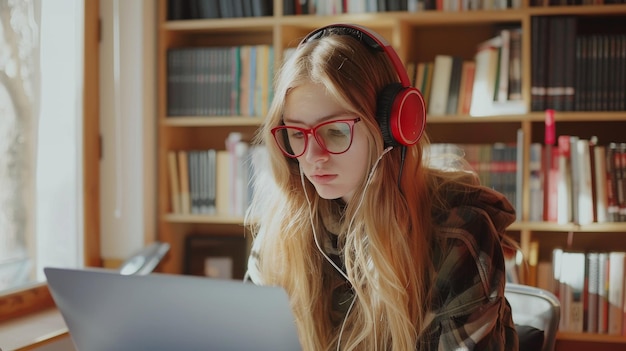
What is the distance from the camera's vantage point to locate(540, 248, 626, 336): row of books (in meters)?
2.44

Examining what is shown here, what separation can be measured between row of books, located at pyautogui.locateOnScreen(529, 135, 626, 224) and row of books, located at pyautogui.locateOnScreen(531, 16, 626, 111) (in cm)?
13

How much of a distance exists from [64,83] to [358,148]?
1462mm

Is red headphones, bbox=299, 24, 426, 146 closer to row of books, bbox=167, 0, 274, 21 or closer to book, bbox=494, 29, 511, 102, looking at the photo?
book, bbox=494, 29, 511, 102

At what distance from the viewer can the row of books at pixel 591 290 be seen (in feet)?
8.01

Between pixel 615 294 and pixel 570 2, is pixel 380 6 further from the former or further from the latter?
pixel 615 294

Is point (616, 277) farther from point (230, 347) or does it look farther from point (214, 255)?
point (230, 347)

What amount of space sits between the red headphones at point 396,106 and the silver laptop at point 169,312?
41cm

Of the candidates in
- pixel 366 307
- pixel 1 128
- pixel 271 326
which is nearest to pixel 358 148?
pixel 366 307

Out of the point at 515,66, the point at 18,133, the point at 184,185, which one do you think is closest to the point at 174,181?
the point at 184,185

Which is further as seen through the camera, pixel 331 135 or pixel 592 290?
pixel 592 290

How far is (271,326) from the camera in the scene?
95cm

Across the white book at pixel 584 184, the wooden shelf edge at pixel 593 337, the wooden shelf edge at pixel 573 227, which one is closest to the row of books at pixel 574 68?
the white book at pixel 584 184

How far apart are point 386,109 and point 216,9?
1644 millimetres

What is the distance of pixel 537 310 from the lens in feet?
4.90
